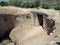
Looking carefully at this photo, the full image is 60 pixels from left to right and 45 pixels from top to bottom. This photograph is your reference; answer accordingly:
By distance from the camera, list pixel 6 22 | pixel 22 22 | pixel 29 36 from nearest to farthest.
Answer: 1. pixel 6 22
2. pixel 29 36
3. pixel 22 22

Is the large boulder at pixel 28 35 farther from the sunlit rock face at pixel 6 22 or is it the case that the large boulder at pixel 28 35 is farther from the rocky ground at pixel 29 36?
the sunlit rock face at pixel 6 22

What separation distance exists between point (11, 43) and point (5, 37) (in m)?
0.71

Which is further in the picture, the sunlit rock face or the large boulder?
the sunlit rock face

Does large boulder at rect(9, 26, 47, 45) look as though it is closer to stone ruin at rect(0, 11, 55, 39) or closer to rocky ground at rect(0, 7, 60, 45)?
rocky ground at rect(0, 7, 60, 45)

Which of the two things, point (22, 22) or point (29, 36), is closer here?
point (29, 36)

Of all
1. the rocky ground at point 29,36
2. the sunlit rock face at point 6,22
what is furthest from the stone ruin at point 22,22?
the rocky ground at point 29,36

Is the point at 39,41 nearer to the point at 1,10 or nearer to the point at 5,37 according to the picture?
the point at 5,37

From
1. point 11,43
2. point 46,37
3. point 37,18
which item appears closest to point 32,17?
point 37,18

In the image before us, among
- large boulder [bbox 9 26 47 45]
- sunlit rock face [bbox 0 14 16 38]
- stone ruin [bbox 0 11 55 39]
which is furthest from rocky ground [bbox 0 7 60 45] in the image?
sunlit rock face [bbox 0 14 16 38]

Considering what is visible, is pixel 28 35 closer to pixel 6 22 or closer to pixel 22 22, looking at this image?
pixel 22 22

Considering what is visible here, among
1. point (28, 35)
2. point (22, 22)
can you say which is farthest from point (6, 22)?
point (28, 35)

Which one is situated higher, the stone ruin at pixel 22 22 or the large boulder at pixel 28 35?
the stone ruin at pixel 22 22

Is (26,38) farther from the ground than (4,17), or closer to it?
closer to it

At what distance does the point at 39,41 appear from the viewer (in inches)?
437
